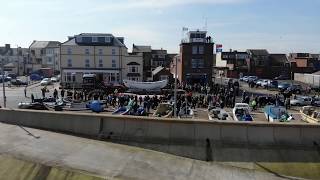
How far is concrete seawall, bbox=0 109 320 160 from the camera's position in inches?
800

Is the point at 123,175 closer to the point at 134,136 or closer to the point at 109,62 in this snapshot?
the point at 134,136

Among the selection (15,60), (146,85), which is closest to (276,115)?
(146,85)

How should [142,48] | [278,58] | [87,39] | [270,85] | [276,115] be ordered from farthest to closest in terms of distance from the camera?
1. [142,48]
2. [278,58]
3. [87,39]
4. [270,85]
5. [276,115]

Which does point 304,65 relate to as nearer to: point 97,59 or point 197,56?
point 197,56

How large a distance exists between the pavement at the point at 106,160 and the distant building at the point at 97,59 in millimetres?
51855

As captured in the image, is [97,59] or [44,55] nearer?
[97,59]

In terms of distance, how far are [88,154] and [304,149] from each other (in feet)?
31.2

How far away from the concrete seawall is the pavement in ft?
2.09

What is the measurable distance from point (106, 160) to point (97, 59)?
186 ft

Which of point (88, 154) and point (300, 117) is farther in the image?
point (300, 117)

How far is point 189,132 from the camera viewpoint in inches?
814

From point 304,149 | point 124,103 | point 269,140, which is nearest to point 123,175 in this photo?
point 269,140

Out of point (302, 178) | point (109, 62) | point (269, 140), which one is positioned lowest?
point (302, 178)

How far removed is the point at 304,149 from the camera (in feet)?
66.0
